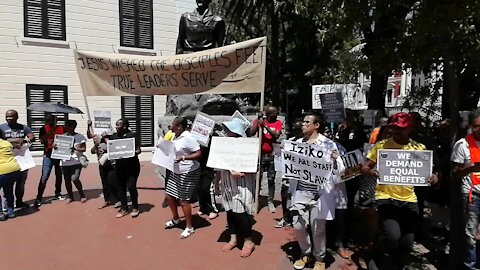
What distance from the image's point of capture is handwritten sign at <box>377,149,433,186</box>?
3924mm

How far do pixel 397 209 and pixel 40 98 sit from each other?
14.4 meters

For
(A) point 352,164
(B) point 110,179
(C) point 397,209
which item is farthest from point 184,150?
(C) point 397,209

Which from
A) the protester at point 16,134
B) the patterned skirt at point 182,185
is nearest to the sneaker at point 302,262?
the patterned skirt at point 182,185

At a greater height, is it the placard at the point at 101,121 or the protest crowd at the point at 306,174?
the placard at the point at 101,121

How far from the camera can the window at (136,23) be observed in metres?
16.9

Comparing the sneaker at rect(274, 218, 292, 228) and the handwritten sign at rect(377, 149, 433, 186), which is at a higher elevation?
the handwritten sign at rect(377, 149, 433, 186)

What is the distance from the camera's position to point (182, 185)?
5.95 m

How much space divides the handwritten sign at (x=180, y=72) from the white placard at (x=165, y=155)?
1321 millimetres

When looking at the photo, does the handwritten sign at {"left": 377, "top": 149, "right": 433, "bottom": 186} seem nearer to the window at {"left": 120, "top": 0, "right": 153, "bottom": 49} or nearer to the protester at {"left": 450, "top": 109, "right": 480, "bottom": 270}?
the protester at {"left": 450, "top": 109, "right": 480, "bottom": 270}

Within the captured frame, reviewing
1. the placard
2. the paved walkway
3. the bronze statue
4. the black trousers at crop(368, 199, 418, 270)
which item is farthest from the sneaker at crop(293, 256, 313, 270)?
the bronze statue

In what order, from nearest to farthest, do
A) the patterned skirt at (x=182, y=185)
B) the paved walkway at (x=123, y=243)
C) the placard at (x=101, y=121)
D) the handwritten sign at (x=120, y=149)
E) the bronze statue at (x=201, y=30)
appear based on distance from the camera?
the paved walkway at (x=123, y=243)
the patterned skirt at (x=182, y=185)
the handwritten sign at (x=120, y=149)
the placard at (x=101, y=121)
the bronze statue at (x=201, y=30)

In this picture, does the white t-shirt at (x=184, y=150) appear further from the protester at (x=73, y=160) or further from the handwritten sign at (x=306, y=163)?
the protester at (x=73, y=160)

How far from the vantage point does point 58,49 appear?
15.6 meters

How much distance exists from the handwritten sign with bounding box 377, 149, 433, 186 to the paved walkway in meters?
1.40
